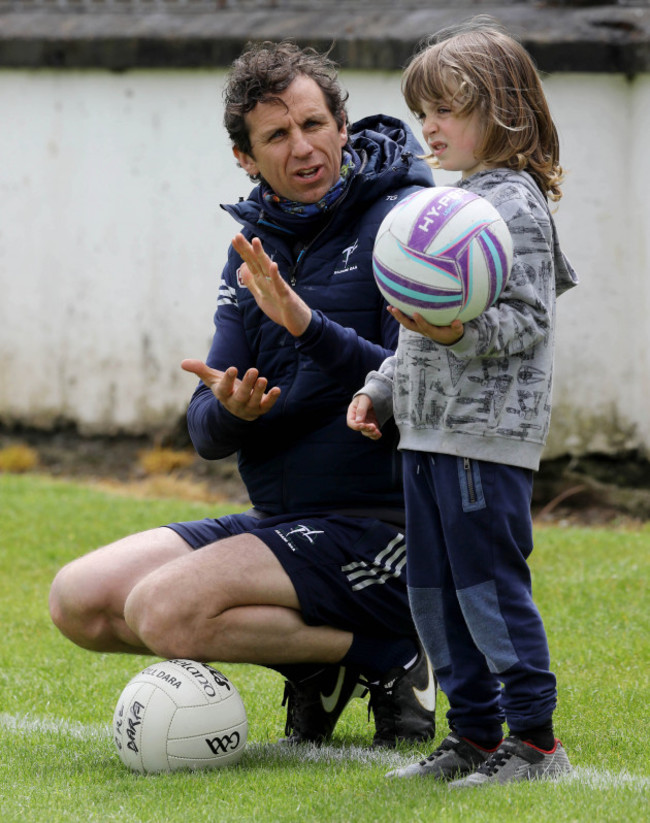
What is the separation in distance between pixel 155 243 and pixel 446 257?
6.48m

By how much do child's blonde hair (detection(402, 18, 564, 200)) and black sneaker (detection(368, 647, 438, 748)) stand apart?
1.57m

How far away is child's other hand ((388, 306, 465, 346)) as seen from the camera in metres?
3.21

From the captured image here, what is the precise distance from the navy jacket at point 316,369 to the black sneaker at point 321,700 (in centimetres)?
52

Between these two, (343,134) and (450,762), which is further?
(343,134)

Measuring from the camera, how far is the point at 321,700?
4.13m

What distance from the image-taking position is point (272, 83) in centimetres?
410

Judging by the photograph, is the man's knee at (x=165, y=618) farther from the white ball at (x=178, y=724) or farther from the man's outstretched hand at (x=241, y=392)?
the man's outstretched hand at (x=241, y=392)

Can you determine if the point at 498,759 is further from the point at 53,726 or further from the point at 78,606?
the point at 53,726

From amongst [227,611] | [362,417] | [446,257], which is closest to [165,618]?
[227,611]

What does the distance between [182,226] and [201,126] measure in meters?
0.71

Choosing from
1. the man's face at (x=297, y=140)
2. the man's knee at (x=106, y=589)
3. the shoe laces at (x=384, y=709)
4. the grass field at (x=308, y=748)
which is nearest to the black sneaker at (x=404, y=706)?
the shoe laces at (x=384, y=709)

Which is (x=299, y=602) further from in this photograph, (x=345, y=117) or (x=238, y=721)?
(x=345, y=117)

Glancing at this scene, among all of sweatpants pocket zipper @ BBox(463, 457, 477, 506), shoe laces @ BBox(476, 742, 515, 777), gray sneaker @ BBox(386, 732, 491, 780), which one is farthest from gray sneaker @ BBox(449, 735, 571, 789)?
sweatpants pocket zipper @ BBox(463, 457, 477, 506)

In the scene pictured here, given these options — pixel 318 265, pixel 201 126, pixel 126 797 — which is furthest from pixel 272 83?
pixel 201 126
